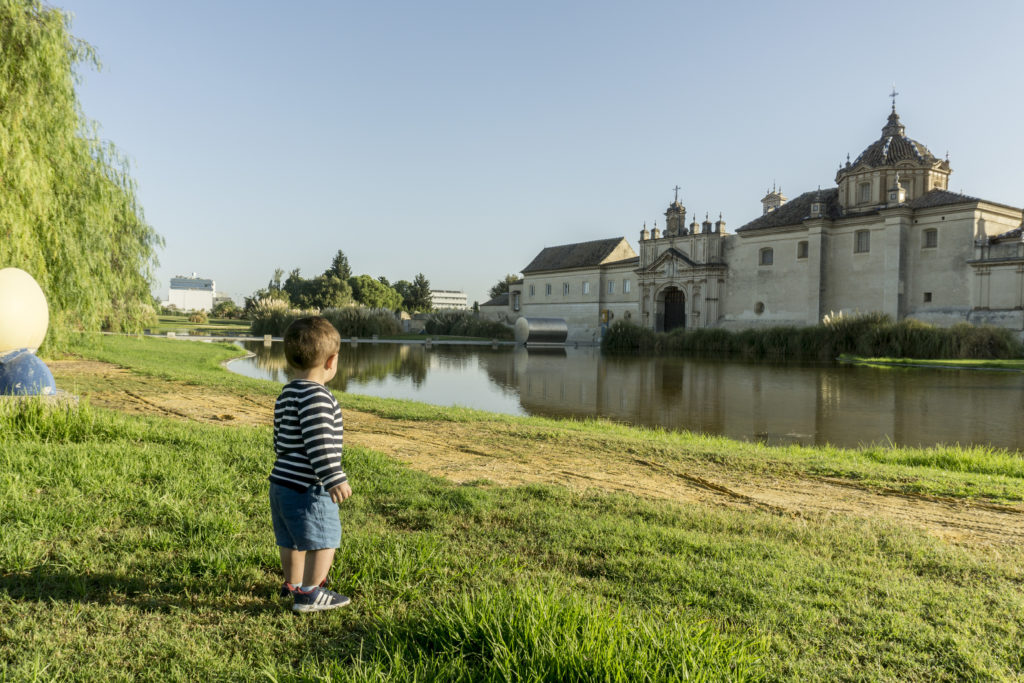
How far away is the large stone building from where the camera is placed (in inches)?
1388

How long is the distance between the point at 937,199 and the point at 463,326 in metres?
34.6

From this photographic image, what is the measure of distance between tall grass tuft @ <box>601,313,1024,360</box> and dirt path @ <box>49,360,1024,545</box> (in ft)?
88.4

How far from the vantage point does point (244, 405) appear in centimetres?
1055

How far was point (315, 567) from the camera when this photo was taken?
9.95ft

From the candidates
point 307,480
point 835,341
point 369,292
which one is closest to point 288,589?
point 307,480

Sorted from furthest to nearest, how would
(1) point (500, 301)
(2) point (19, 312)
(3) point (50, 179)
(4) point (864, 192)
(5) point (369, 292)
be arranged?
(5) point (369, 292), (1) point (500, 301), (4) point (864, 192), (3) point (50, 179), (2) point (19, 312)

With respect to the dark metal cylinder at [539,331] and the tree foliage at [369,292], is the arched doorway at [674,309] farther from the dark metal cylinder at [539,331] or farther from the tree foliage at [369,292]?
the tree foliage at [369,292]

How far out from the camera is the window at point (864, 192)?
41.1 meters

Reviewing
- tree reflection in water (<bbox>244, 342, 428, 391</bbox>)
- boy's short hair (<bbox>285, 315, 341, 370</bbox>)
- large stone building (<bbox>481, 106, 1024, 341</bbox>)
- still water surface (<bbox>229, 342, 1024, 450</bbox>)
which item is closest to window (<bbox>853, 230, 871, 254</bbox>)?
large stone building (<bbox>481, 106, 1024, 341</bbox>)

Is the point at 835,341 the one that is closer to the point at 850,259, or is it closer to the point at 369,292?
the point at 850,259

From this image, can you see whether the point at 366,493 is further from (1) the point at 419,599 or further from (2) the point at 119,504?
(1) the point at 419,599

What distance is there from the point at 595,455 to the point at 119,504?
4634 mm

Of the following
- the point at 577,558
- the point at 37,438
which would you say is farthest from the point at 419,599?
the point at 37,438

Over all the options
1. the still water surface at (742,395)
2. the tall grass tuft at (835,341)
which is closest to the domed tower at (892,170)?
the tall grass tuft at (835,341)
